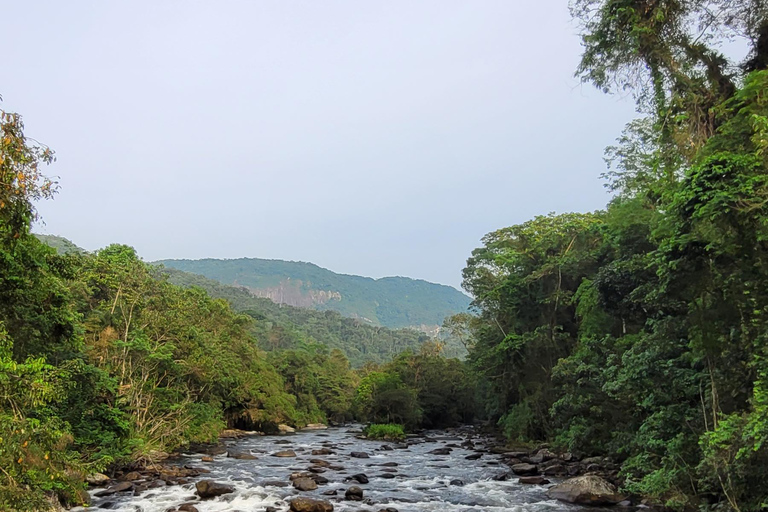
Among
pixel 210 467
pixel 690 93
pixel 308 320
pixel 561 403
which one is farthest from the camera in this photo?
pixel 308 320

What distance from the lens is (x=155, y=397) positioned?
23.0 metres

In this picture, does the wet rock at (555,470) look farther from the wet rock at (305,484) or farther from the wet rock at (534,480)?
the wet rock at (305,484)

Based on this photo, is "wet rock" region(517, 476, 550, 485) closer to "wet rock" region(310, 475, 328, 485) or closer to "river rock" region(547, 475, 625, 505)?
"river rock" region(547, 475, 625, 505)

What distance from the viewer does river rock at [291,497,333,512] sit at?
1438 cm

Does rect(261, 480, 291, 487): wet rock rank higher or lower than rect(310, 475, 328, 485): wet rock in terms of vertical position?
higher

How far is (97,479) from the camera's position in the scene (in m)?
16.6

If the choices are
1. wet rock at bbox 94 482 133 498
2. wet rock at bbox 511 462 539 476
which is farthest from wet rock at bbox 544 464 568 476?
wet rock at bbox 94 482 133 498

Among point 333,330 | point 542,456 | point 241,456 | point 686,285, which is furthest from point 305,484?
point 333,330

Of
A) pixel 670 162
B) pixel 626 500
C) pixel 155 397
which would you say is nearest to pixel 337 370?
pixel 155 397

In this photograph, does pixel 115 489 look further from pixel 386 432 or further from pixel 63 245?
pixel 63 245

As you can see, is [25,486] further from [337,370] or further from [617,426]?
[337,370]

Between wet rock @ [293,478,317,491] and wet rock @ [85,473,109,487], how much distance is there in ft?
20.5

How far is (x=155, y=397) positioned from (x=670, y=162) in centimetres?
2216

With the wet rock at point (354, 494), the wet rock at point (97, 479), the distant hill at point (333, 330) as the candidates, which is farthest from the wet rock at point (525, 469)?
the distant hill at point (333, 330)
